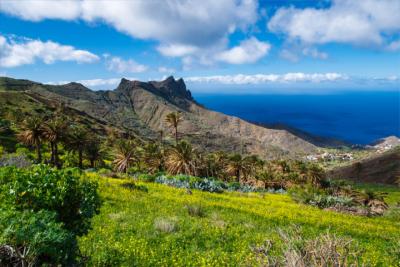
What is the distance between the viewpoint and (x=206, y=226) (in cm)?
1641

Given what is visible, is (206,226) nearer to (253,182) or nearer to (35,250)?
(35,250)

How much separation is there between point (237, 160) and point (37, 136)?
134ft

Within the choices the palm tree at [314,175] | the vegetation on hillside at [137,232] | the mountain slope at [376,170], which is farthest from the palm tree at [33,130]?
the mountain slope at [376,170]

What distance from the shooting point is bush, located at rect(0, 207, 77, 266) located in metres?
6.93

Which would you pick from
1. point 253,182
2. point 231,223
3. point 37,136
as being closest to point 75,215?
point 231,223

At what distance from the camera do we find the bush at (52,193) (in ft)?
28.0

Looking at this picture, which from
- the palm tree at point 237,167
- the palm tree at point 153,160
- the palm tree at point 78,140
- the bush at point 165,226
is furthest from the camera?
the palm tree at point 237,167

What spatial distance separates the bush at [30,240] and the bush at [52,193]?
0.90m

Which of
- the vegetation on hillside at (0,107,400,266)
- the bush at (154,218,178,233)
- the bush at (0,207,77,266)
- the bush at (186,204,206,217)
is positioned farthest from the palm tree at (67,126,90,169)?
the bush at (0,207,77,266)

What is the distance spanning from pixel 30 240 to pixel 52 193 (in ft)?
5.84

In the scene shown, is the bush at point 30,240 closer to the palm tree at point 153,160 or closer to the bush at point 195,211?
the bush at point 195,211

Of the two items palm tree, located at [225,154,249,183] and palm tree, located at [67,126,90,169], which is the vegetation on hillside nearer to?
palm tree, located at [67,126,90,169]

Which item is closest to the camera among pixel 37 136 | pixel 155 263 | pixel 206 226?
pixel 155 263

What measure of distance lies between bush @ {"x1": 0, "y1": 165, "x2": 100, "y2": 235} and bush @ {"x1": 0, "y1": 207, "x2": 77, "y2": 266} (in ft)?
2.96
